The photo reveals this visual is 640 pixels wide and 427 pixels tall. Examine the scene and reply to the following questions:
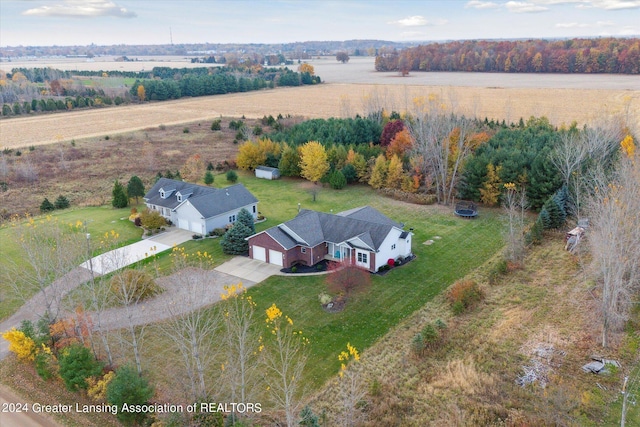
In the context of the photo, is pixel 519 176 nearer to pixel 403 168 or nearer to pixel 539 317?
pixel 403 168

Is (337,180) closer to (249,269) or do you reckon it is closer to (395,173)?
(395,173)

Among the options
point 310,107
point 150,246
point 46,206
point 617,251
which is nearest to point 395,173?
point 150,246

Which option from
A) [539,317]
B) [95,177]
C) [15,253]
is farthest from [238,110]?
[539,317]

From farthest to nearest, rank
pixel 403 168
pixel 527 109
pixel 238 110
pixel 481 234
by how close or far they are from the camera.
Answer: pixel 238 110
pixel 527 109
pixel 403 168
pixel 481 234

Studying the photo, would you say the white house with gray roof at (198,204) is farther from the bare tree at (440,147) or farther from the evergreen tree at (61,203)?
the bare tree at (440,147)

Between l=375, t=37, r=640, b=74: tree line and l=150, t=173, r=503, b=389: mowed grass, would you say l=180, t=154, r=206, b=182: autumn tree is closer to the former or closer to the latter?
l=150, t=173, r=503, b=389: mowed grass
